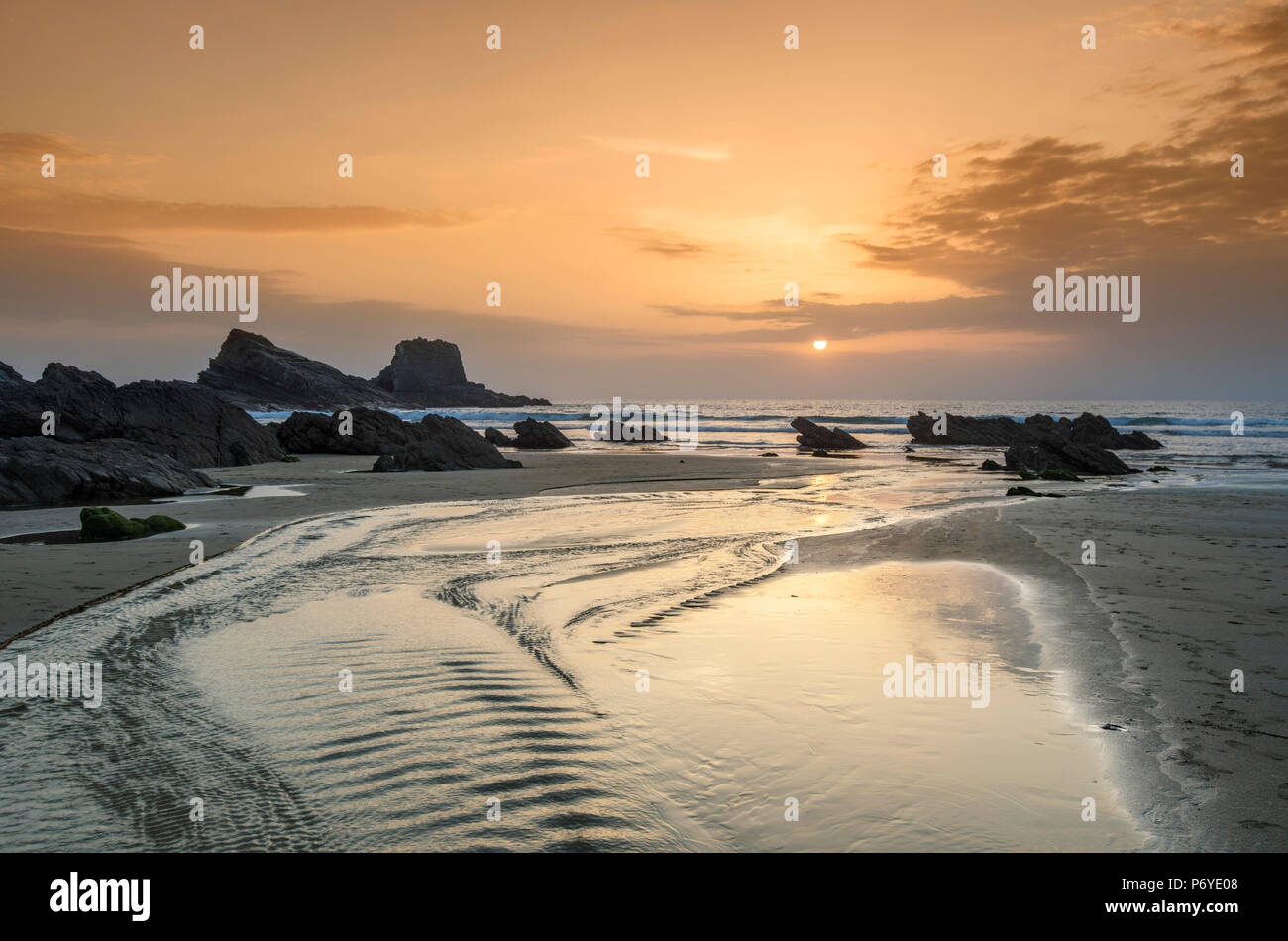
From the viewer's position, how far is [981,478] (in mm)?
29266

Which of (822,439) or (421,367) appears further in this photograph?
(421,367)

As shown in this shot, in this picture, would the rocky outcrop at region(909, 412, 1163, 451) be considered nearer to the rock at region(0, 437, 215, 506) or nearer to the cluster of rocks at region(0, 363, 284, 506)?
the cluster of rocks at region(0, 363, 284, 506)

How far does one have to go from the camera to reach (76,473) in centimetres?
1814

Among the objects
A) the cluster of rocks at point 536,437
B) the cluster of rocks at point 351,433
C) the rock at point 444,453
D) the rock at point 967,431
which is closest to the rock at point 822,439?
the rock at point 967,431

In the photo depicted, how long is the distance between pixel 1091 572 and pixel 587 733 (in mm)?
8941

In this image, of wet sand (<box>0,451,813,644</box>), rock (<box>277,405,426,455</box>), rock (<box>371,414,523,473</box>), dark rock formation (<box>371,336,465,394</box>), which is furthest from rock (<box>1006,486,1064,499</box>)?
dark rock formation (<box>371,336,465,394</box>)

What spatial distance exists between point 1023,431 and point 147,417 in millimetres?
45721

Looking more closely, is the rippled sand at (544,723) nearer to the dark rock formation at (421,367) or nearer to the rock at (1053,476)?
the rock at (1053,476)

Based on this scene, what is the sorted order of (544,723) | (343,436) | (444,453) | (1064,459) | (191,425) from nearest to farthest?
(544,723) → (444,453) → (191,425) → (1064,459) → (343,436)

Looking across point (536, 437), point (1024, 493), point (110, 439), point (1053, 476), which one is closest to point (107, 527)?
point (110, 439)

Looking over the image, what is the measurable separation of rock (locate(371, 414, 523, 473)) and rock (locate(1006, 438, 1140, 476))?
2207 cm

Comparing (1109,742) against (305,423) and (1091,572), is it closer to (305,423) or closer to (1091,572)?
(1091,572)

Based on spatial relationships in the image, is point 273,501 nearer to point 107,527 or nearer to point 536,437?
point 107,527
